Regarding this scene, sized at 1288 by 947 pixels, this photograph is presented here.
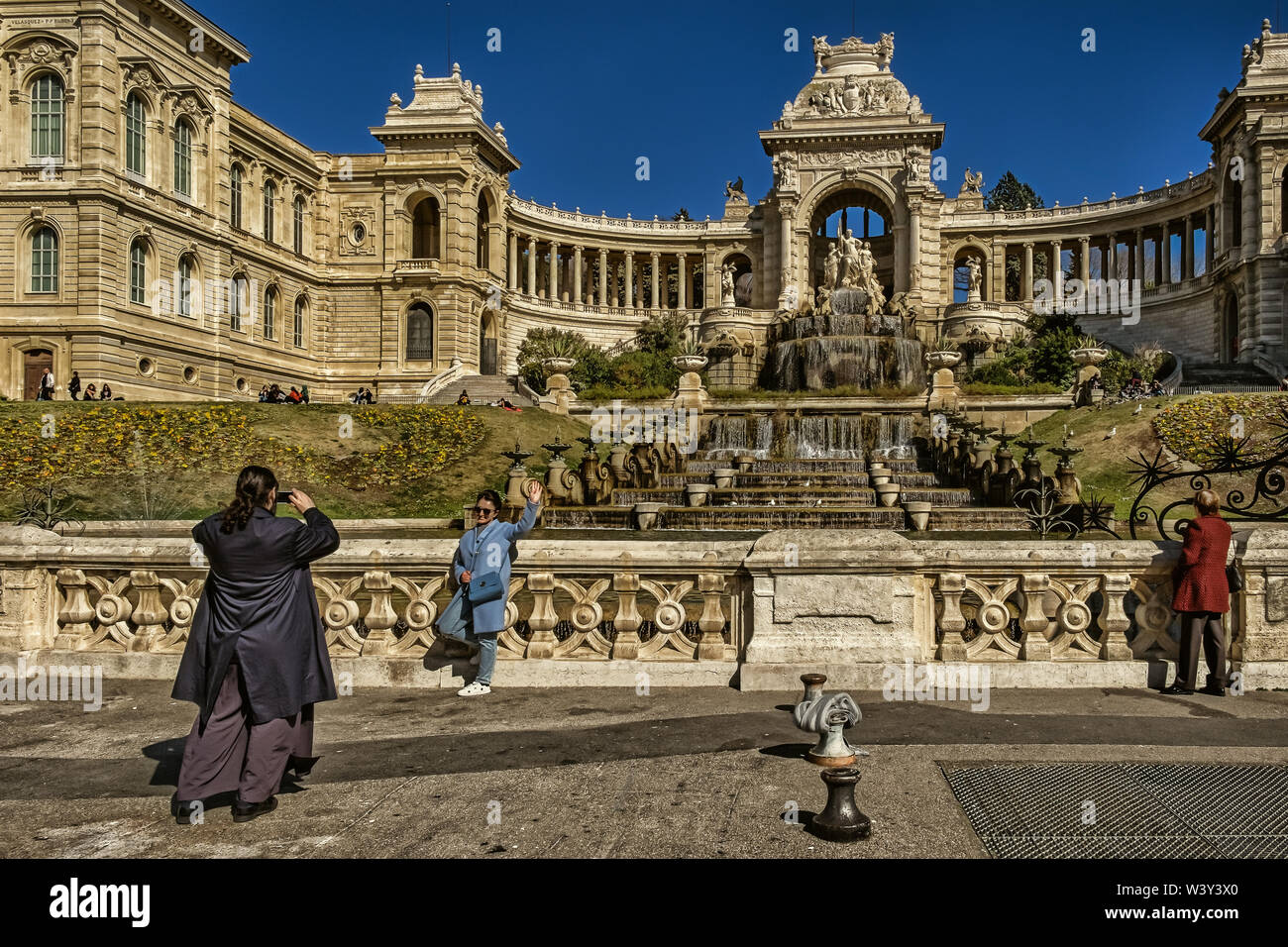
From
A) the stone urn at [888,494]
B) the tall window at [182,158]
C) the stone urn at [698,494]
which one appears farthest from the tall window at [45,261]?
the stone urn at [888,494]

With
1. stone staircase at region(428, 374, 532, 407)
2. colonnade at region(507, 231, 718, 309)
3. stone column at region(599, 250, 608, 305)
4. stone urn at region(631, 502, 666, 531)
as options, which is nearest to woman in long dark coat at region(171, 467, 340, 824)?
stone urn at region(631, 502, 666, 531)

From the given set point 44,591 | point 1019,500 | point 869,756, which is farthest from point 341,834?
point 1019,500

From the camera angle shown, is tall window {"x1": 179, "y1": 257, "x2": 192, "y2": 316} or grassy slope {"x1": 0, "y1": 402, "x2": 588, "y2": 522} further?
tall window {"x1": 179, "y1": 257, "x2": 192, "y2": 316}

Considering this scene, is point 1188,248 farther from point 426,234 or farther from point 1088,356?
point 426,234

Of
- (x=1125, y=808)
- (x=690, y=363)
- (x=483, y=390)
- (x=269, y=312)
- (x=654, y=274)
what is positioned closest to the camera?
(x=1125, y=808)

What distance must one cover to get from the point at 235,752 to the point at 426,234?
61594 millimetres

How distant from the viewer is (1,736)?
6.04 metres

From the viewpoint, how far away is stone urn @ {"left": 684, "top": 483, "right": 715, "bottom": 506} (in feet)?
71.3

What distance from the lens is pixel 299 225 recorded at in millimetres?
55406

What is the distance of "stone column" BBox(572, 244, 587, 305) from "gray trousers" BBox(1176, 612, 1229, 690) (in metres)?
64.3

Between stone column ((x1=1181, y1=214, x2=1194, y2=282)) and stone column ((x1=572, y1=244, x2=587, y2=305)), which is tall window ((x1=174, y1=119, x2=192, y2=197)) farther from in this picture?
stone column ((x1=1181, y1=214, x2=1194, y2=282))

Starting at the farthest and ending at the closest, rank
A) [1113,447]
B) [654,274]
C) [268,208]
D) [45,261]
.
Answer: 1. [654,274]
2. [268,208]
3. [45,261]
4. [1113,447]

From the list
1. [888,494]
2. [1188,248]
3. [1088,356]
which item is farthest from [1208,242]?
[888,494]

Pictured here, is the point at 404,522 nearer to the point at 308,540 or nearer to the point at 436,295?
the point at 308,540
